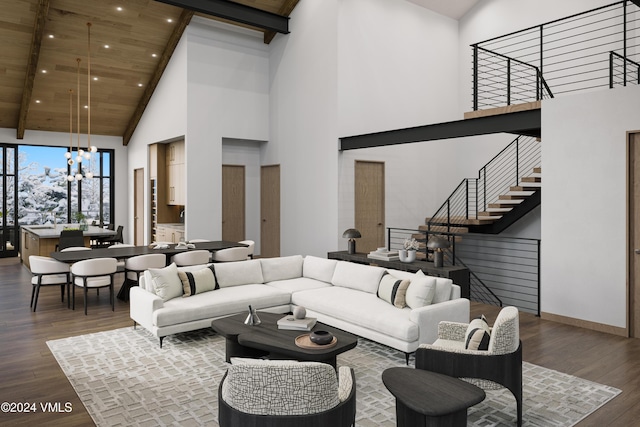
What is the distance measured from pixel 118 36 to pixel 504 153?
8.34 m

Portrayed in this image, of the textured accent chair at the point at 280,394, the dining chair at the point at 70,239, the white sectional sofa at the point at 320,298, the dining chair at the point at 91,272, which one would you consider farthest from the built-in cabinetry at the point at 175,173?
the textured accent chair at the point at 280,394

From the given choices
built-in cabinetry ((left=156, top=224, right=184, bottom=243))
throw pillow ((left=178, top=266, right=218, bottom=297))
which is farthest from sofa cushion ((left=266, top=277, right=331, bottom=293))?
built-in cabinetry ((left=156, top=224, right=184, bottom=243))

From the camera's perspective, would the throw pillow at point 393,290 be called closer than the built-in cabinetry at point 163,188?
Yes

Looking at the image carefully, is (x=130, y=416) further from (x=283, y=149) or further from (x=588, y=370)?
(x=283, y=149)

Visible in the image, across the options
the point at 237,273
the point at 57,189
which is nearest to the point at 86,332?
the point at 237,273

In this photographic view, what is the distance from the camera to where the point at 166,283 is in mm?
5426

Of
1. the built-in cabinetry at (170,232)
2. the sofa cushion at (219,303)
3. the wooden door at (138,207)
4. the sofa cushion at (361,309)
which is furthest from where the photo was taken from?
the wooden door at (138,207)

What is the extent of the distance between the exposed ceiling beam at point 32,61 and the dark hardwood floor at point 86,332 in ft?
15.7

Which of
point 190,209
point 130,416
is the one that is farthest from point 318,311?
point 190,209

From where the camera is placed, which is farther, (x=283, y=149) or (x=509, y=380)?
(x=283, y=149)

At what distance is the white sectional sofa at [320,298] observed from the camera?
475 centimetres

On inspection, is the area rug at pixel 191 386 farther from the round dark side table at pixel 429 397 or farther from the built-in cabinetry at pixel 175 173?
the built-in cabinetry at pixel 175 173

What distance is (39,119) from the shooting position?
38.3 feet

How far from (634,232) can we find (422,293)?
2.66 metres
